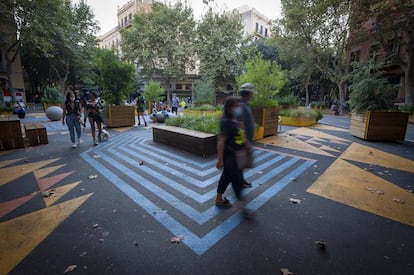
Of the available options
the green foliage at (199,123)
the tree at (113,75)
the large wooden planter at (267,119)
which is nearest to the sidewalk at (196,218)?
the green foliage at (199,123)

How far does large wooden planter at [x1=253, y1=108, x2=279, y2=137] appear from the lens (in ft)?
26.7

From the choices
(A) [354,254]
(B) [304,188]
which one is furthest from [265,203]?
(A) [354,254]

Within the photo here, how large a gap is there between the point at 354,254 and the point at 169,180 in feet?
10.2

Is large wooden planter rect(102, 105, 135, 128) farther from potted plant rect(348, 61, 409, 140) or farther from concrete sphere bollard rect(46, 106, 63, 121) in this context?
potted plant rect(348, 61, 409, 140)

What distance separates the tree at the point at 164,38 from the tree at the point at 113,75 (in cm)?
1496

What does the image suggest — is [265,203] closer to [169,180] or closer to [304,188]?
[304,188]

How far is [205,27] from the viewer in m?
24.4

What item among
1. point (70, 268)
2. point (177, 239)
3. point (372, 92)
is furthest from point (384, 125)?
point (70, 268)

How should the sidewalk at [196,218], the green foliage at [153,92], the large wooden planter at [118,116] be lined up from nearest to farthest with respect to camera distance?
the sidewalk at [196,218] < the large wooden planter at [118,116] < the green foliage at [153,92]

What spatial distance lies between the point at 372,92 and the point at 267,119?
13.1 ft

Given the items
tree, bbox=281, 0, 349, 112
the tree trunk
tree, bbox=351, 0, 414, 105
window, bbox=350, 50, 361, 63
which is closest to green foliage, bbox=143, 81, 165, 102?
tree, bbox=281, 0, 349, 112

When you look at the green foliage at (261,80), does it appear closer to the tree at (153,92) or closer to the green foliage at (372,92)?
the green foliage at (372,92)

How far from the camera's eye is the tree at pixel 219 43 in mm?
23953

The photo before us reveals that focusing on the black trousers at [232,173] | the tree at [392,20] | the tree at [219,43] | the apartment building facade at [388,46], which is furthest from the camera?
the tree at [219,43]
